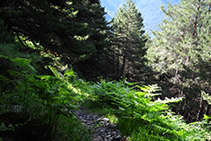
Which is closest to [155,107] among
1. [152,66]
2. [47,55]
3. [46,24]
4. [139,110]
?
[139,110]

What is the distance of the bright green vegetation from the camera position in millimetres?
1737

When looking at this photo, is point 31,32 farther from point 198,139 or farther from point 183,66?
point 183,66

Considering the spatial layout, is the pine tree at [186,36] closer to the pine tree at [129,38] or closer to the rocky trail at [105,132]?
the pine tree at [129,38]

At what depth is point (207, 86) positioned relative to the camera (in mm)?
13898

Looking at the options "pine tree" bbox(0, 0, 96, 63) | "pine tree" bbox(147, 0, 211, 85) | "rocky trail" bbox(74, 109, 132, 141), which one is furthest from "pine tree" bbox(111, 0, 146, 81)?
"rocky trail" bbox(74, 109, 132, 141)

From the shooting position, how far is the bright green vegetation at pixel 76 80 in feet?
5.70

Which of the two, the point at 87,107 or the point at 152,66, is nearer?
the point at 87,107

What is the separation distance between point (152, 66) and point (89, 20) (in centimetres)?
1086

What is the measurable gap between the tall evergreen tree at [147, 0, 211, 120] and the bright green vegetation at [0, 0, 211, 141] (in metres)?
0.09

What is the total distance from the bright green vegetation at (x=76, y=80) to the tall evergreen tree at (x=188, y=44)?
0.09 m

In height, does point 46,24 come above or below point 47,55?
above

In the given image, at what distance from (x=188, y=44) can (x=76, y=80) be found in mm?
14738

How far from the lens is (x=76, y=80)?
5699 mm

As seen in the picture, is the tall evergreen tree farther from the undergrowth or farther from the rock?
the rock
